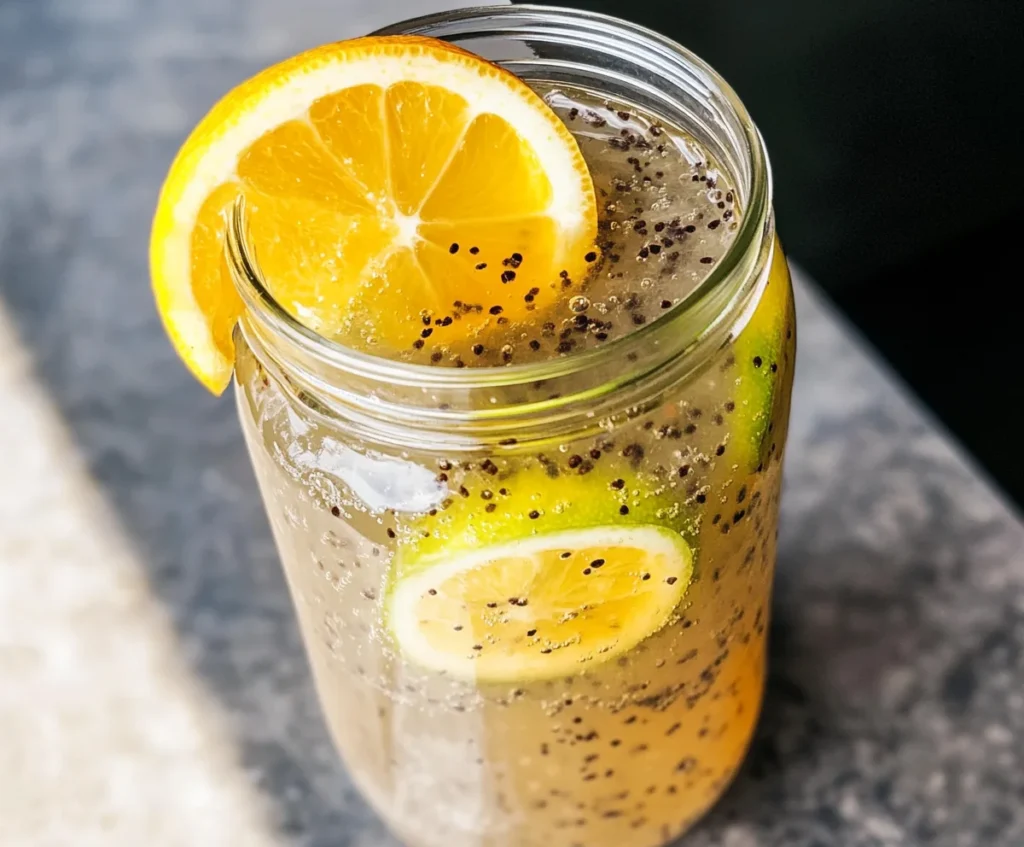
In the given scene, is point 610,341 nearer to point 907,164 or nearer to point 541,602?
point 541,602

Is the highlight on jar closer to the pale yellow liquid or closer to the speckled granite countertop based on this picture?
the pale yellow liquid

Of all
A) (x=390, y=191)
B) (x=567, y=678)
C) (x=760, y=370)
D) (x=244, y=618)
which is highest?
(x=390, y=191)

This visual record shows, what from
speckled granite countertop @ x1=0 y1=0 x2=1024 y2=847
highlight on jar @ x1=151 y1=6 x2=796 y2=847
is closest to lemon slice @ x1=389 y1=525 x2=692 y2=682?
highlight on jar @ x1=151 y1=6 x2=796 y2=847

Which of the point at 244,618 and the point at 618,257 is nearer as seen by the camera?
the point at 618,257

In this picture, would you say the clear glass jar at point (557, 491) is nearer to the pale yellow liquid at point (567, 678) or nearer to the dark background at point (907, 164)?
the pale yellow liquid at point (567, 678)

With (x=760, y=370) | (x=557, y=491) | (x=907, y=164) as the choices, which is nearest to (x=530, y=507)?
(x=557, y=491)

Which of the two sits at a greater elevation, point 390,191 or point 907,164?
point 390,191

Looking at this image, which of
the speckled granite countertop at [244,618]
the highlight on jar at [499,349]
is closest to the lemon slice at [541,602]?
the highlight on jar at [499,349]
